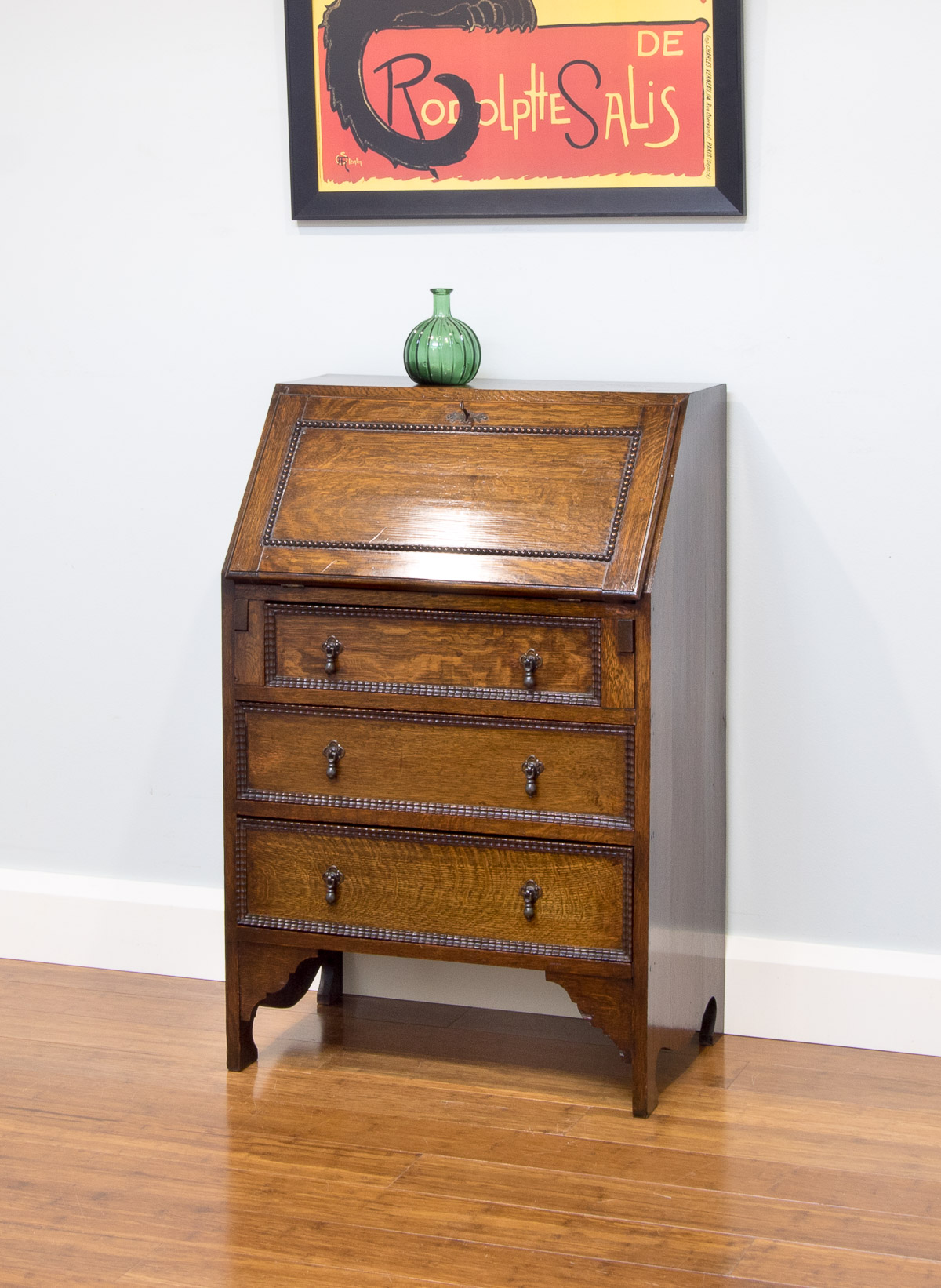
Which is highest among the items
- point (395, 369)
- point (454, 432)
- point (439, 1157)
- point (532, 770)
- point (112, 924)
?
point (395, 369)

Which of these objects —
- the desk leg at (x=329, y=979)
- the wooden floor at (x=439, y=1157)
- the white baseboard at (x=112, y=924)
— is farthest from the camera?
the white baseboard at (x=112, y=924)

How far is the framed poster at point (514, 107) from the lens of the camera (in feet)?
8.39

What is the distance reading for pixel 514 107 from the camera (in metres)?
2.65

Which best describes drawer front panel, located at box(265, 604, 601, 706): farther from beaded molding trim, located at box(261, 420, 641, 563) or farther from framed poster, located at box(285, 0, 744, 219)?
framed poster, located at box(285, 0, 744, 219)

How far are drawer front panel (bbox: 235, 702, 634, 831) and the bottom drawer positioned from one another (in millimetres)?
54

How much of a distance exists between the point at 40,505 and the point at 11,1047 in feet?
3.59

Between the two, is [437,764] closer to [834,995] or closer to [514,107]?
[834,995]

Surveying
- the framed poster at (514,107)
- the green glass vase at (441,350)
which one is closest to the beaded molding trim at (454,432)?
the green glass vase at (441,350)

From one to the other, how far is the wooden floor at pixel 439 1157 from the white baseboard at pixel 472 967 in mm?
48

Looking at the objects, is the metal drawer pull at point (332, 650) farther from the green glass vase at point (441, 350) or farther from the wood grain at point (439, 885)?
the green glass vase at point (441, 350)

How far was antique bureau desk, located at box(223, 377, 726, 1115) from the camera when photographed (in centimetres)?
228

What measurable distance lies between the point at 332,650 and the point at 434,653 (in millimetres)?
171

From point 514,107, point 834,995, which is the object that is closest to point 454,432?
point 514,107

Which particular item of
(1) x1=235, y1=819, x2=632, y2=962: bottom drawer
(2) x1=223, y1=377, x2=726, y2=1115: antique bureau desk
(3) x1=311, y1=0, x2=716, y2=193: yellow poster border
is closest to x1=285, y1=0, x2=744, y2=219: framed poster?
(3) x1=311, y1=0, x2=716, y2=193: yellow poster border
